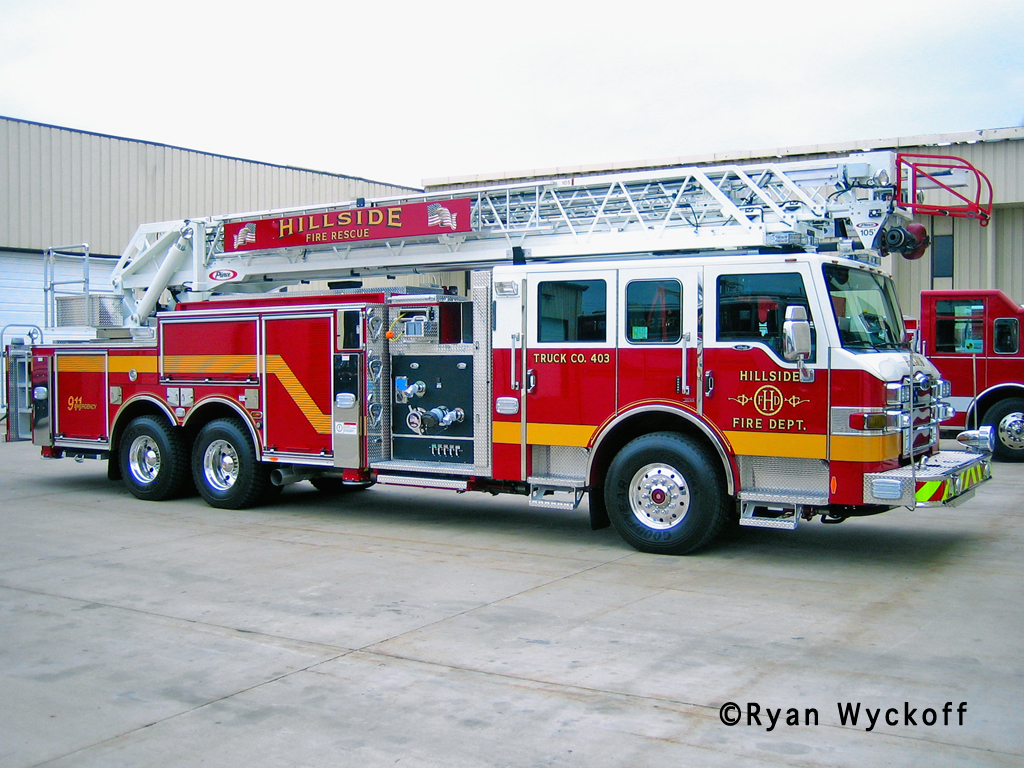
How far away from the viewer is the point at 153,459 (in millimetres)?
12086

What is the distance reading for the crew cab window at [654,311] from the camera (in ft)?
27.6

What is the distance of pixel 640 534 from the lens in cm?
851

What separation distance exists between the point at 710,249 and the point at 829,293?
1.27 meters

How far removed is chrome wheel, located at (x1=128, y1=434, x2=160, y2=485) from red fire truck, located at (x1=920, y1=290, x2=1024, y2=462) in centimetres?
1178

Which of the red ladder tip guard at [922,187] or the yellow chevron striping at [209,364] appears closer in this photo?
the red ladder tip guard at [922,187]

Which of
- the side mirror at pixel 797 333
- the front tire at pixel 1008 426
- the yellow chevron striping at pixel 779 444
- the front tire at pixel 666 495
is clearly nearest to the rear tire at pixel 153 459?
the front tire at pixel 666 495

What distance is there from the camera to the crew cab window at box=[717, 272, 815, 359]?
7.92 metres

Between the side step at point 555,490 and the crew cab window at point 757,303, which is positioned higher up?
the crew cab window at point 757,303

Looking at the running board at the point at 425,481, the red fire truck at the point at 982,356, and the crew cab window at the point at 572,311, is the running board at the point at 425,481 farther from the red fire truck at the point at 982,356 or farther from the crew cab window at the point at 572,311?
the red fire truck at the point at 982,356

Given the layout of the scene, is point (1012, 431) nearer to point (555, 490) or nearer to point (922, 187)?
point (922, 187)

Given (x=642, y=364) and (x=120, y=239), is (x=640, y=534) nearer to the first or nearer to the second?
(x=642, y=364)
